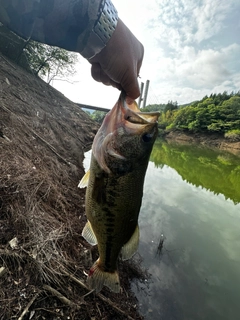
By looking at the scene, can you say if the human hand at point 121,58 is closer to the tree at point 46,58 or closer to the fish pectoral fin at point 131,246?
the fish pectoral fin at point 131,246

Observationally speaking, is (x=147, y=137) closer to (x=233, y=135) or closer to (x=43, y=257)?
(x=43, y=257)

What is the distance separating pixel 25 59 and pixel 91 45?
21.5 metres

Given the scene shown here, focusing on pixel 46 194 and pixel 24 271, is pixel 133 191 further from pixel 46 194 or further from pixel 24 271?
pixel 46 194

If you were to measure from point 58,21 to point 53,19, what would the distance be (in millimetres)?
29

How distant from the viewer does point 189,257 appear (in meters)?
5.80

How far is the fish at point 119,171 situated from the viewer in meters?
1.64

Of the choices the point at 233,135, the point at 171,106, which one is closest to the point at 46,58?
the point at 233,135

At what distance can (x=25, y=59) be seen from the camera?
63.7ft

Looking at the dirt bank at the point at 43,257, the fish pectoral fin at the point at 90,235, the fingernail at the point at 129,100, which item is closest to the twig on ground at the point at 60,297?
the dirt bank at the point at 43,257

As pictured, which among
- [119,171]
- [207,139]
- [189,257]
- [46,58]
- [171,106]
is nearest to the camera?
[119,171]

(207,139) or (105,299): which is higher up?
(207,139)

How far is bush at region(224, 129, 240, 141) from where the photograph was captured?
1617 inches

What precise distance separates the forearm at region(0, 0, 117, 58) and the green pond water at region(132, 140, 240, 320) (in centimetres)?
437

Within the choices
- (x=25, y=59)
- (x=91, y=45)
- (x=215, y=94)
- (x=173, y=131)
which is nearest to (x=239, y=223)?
(x=91, y=45)
